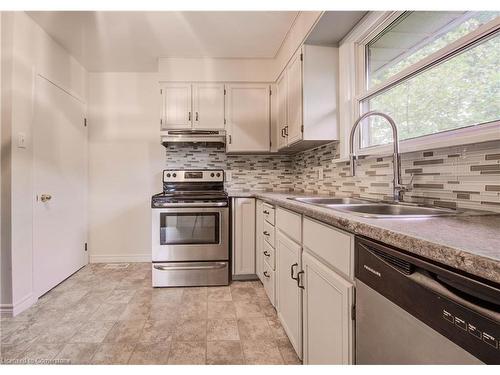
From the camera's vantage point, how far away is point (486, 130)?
1002 millimetres

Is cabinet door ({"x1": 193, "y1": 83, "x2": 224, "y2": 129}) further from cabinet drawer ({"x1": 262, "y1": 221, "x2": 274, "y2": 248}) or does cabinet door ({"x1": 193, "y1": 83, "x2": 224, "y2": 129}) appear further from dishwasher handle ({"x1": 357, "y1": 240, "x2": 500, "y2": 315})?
dishwasher handle ({"x1": 357, "y1": 240, "x2": 500, "y2": 315})

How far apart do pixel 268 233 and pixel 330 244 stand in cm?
114

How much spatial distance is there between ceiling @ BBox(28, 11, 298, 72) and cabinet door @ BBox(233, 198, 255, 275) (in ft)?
5.08

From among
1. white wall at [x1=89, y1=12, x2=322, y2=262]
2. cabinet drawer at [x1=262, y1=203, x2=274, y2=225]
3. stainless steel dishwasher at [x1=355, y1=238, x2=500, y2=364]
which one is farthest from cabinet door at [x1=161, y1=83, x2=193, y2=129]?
stainless steel dishwasher at [x1=355, y1=238, x2=500, y2=364]

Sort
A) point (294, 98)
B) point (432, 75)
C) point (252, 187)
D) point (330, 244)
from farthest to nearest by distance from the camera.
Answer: point (252, 187)
point (294, 98)
point (432, 75)
point (330, 244)

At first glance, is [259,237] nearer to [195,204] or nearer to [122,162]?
[195,204]

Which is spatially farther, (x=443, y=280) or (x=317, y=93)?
(x=317, y=93)

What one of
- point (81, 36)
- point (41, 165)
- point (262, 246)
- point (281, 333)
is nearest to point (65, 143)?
point (41, 165)

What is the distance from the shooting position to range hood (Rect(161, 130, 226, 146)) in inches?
112

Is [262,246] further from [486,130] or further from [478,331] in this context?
[478,331]

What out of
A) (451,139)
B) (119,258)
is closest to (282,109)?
(451,139)

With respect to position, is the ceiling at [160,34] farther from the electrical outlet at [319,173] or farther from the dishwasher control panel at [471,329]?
the dishwasher control panel at [471,329]

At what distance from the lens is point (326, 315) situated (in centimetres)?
105

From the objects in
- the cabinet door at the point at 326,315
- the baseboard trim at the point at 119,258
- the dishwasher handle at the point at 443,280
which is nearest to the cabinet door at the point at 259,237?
the cabinet door at the point at 326,315
